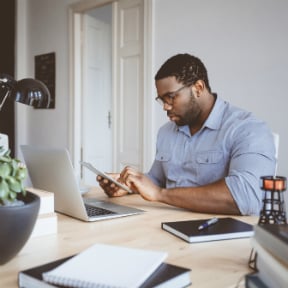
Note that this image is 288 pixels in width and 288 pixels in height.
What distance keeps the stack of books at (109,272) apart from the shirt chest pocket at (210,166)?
1.01 meters

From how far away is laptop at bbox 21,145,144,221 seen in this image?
3.88 ft

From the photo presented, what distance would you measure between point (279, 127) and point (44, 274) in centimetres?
220

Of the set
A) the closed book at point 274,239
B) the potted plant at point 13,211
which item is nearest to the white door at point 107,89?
the potted plant at point 13,211

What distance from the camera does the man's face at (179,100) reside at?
1.84 m

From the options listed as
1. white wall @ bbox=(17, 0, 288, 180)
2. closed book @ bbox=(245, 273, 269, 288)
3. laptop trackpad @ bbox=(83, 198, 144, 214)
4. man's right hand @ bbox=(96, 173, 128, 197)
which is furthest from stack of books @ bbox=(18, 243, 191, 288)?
white wall @ bbox=(17, 0, 288, 180)

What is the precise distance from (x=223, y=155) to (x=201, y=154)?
0.10 meters

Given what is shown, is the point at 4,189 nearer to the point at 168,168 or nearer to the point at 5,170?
the point at 5,170

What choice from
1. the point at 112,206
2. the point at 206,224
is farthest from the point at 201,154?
the point at 206,224

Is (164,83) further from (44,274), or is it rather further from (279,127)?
(44,274)

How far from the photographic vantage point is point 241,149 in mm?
1572

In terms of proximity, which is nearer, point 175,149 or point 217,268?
point 217,268

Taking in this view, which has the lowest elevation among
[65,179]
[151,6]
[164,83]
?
[65,179]

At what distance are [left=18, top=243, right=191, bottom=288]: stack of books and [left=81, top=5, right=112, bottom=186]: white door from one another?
140 inches

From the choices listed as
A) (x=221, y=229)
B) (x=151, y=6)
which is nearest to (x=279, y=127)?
(x=151, y=6)
